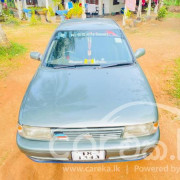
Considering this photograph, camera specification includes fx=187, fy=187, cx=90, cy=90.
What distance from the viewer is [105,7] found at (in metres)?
16.1

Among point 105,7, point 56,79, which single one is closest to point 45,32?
point 105,7

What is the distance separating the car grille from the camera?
2014 millimetres

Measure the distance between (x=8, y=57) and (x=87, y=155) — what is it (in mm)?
5849

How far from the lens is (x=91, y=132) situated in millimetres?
2029

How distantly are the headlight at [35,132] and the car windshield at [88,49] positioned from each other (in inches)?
46.4

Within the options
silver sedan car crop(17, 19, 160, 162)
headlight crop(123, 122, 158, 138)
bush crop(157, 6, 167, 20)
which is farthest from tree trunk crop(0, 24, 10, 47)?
bush crop(157, 6, 167, 20)

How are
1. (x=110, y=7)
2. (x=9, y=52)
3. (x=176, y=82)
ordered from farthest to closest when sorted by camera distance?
(x=110, y=7) → (x=9, y=52) → (x=176, y=82)

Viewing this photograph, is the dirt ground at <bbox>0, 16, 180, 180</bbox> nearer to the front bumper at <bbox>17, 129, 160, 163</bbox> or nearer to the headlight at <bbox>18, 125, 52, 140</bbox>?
the front bumper at <bbox>17, 129, 160, 163</bbox>

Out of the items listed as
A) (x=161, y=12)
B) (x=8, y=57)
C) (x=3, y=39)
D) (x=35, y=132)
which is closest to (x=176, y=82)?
(x=35, y=132)

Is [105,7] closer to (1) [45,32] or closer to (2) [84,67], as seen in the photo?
(1) [45,32]

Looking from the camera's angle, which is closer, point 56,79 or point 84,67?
point 56,79

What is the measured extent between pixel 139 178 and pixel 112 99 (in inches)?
43.0

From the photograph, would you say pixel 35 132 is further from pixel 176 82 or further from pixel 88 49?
pixel 176 82

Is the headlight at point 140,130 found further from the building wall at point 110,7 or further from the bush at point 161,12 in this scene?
the building wall at point 110,7
